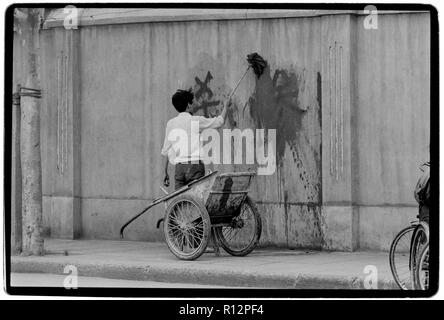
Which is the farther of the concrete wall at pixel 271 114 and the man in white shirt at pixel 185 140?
the concrete wall at pixel 271 114

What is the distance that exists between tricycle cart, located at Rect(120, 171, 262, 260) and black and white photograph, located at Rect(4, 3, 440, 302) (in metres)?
0.02

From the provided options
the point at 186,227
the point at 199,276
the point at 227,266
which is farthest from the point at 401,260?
the point at 186,227

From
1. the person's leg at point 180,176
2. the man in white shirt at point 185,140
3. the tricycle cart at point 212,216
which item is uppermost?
the man in white shirt at point 185,140

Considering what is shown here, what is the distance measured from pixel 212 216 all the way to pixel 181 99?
4.16 ft

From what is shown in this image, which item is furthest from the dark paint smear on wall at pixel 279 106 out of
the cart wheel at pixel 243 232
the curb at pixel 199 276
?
the curb at pixel 199 276

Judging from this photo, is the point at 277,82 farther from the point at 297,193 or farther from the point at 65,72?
the point at 65,72

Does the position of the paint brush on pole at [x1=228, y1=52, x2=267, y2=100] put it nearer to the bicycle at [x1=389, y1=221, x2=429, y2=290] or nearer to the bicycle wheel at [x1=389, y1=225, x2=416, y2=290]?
the bicycle at [x1=389, y1=221, x2=429, y2=290]

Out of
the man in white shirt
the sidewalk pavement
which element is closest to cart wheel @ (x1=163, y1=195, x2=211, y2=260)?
the sidewalk pavement

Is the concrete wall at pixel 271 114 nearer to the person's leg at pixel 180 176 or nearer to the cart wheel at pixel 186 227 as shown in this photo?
the person's leg at pixel 180 176

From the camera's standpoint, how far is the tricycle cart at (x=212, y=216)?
1204 centimetres

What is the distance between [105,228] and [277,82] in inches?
106

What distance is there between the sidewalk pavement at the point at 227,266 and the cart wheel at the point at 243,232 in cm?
11

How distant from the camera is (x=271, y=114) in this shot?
13086 millimetres

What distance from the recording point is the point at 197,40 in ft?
43.8
